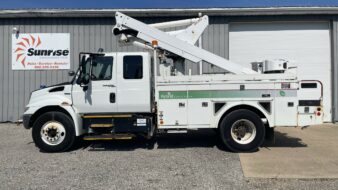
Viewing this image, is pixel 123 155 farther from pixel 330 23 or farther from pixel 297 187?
pixel 330 23

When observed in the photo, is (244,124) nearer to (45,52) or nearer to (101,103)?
(101,103)

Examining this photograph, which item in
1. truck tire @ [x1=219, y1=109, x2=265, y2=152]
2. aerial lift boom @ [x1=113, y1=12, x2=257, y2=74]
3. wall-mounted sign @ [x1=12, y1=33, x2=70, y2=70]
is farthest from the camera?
wall-mounted sign @ [x1=12, y1=33, x2=70, y2=70]

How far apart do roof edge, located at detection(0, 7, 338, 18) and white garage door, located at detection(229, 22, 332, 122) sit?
60 centimetres

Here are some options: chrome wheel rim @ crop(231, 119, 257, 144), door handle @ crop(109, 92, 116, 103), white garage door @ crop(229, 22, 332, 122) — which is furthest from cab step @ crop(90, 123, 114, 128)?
white garage door @ crop(229, 22, 332, 122)

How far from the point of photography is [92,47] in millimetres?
14820

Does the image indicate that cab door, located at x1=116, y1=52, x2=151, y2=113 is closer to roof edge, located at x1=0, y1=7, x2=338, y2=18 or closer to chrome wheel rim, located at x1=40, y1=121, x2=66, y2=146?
chrome wheel rim, located at x1=40, y1=121, x2=66, y2=146

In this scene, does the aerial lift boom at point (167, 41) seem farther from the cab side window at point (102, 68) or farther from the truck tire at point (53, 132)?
the truck tire at point (53, 132)

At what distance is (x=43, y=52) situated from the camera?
1477 centimetres

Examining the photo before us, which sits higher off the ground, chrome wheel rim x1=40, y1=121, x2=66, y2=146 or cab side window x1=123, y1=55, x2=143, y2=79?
cab side window x1=123, y1=55, x2=143, y2=79

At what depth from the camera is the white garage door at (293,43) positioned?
14.9 m

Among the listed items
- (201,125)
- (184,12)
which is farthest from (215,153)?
(184,12)

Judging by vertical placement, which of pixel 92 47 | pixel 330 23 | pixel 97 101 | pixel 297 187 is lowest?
pixel 297 187

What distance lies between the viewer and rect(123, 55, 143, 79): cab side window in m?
8.79

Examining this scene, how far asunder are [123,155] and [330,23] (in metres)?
11.1
